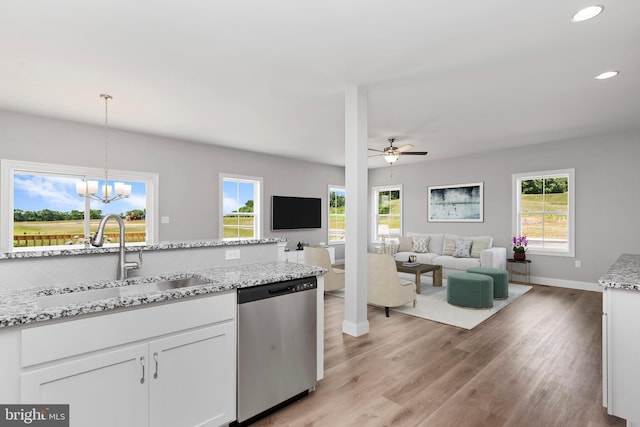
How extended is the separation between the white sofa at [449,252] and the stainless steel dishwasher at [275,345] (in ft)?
15.0

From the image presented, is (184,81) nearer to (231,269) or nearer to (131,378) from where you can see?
(231,269)

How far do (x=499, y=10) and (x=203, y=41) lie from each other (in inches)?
86.5

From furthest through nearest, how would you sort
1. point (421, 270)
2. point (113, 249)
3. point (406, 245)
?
point (406, 245)
point (421, 270)
point (113, 249)

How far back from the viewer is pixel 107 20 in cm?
236

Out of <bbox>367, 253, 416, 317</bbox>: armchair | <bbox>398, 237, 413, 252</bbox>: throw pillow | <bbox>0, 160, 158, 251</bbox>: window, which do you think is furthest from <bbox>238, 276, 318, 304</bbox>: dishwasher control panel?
<bbox>398, 237, 413, 252</bbox>: throw pillow

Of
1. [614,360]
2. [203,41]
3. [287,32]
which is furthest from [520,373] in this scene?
[203,41]

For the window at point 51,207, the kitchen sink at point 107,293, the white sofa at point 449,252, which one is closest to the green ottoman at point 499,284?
the white sofa at point 449,252

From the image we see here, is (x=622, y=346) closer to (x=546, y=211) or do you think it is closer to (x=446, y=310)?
(x=446, y=310)

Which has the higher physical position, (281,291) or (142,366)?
(281,291)

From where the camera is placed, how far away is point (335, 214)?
8828 mm

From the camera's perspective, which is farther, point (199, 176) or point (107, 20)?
point (199, 176)

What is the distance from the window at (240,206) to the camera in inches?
258

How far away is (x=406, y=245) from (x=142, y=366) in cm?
658

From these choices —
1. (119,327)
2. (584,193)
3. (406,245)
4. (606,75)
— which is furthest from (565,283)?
(119,327)
